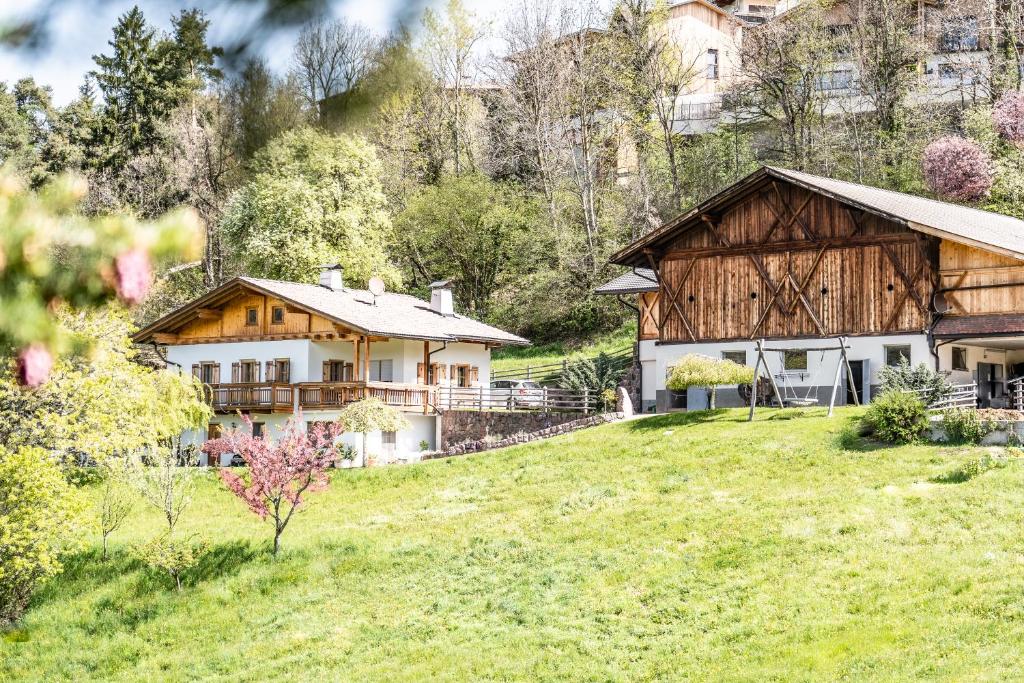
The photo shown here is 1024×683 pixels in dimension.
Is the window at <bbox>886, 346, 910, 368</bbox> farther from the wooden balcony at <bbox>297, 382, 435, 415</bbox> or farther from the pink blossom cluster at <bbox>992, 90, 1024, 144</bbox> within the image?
the pink blossom cluster at <bbox>992, 90, 1024, 144</bbox>

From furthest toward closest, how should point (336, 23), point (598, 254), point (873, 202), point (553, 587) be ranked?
point (598, 254) < point (873, 202) < point (553, 587) < point (336, 23)

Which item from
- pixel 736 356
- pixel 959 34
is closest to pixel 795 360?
pixel 736 356

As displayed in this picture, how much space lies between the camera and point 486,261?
68.6 meters

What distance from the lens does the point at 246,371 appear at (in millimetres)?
46875

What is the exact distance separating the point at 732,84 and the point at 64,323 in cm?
7140

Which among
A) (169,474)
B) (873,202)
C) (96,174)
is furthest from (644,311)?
(96,174)

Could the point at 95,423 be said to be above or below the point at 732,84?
below

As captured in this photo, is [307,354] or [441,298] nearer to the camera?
[307,354]

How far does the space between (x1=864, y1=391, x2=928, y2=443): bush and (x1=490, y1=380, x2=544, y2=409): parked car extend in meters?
16.0

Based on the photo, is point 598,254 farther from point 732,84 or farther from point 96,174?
point 96,174

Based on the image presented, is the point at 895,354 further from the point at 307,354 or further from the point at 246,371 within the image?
the point at 246,371

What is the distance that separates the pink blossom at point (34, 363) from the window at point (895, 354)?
37914 mm

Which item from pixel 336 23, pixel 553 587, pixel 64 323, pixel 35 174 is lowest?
pixel 553 587

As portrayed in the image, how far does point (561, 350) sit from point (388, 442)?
19.5m
